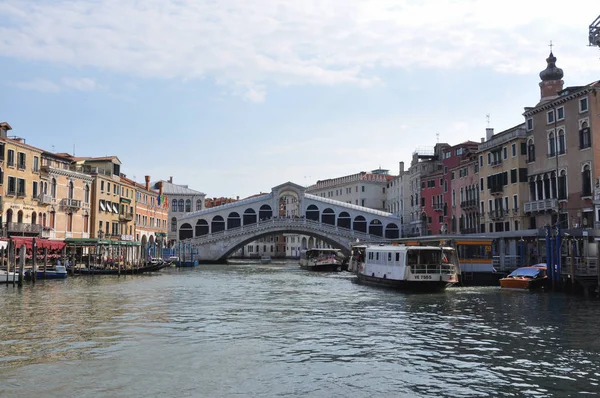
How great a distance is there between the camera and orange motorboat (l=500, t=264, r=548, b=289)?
Result: 85.7 feet

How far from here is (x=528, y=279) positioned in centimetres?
2622

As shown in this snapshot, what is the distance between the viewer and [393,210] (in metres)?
70.1

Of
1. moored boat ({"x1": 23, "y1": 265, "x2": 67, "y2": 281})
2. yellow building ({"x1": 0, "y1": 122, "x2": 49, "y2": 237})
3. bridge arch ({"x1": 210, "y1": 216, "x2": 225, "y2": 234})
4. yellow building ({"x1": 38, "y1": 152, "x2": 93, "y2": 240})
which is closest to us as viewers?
moored boat ({"x1": 23, "y1": 265, "x2": 67, "y2": 281})

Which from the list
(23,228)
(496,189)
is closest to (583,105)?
(496,189)

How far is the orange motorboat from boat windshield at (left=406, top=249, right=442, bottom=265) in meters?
3.68

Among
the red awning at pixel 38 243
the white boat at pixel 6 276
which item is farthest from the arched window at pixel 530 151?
the white boat at pixel 6 276

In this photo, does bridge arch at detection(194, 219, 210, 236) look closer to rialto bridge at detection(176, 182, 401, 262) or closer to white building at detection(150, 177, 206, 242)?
rialto bridge at detection(176, 182, 401, 262)

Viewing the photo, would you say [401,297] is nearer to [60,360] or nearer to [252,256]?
[60,360]

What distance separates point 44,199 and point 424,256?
77.6ft

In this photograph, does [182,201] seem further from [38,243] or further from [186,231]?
[38,243]

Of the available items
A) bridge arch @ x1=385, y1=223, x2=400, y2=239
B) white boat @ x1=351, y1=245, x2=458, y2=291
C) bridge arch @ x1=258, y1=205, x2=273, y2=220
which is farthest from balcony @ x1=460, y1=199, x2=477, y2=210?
bridge arch @ x1=258, y1=205, x2=273, y2=220

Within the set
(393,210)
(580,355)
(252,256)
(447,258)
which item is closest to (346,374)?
(580,355)

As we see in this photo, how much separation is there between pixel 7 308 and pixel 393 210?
55.4 meters

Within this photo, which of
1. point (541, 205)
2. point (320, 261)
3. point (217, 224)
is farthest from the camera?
point (217, 224)
